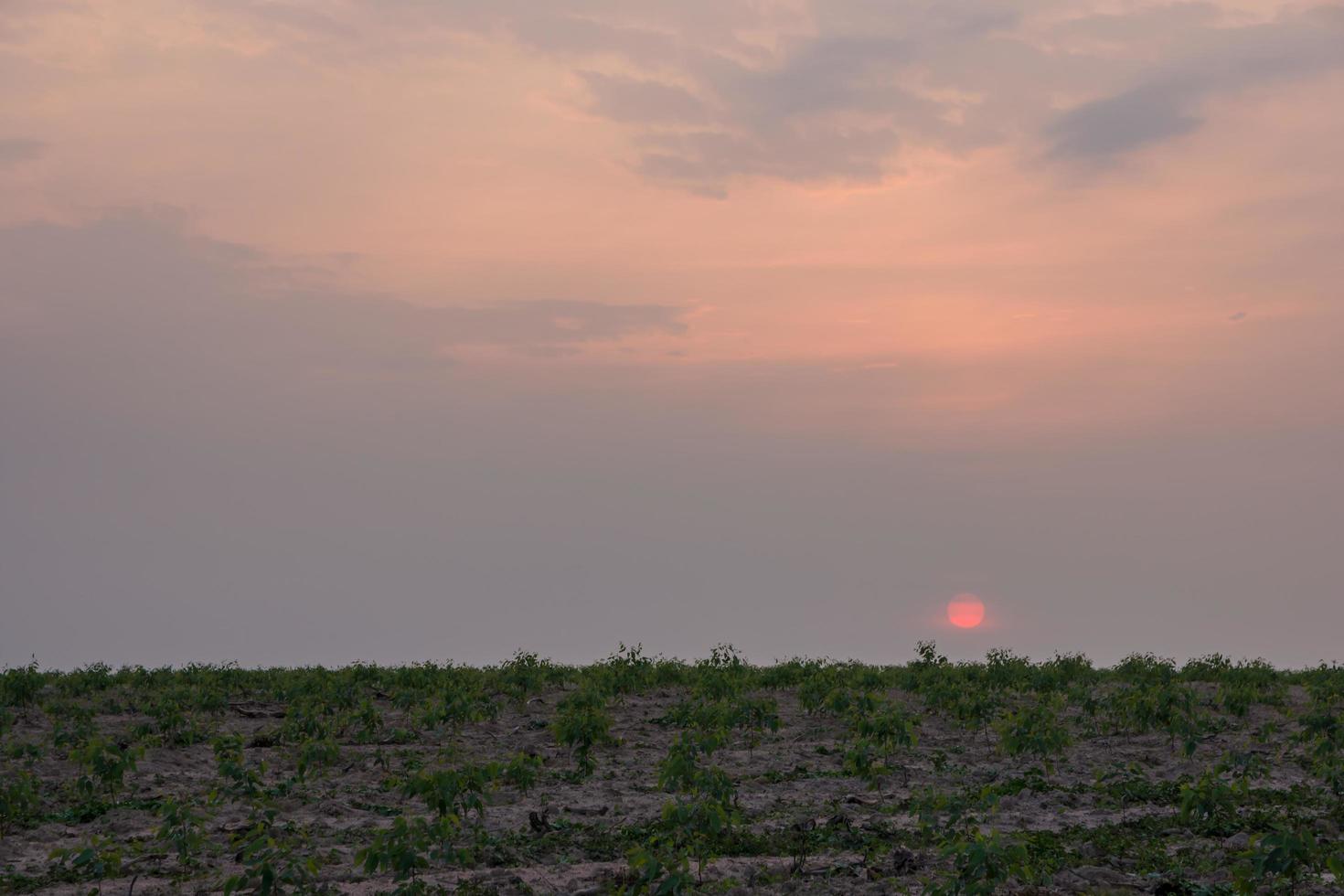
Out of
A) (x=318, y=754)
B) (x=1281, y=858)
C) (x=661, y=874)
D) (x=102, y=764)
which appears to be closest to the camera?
(x=1281, y=858)

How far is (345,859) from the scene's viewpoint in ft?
37.8

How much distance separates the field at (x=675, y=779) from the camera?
10.5 meters

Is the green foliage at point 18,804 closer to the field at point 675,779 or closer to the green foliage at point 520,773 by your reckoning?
the field at point 675,779

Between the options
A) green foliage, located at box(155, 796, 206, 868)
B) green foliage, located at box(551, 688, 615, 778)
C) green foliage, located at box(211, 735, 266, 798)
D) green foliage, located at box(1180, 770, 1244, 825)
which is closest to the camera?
green foliage, located at box(155, 796, 206, 868)

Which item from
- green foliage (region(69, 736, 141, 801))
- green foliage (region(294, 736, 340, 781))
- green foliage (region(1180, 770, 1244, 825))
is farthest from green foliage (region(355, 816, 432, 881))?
green foliage (region(1180, 770, 1244, 825))

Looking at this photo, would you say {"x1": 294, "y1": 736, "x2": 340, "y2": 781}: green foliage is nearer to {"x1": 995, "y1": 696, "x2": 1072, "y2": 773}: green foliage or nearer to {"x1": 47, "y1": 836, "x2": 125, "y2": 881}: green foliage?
{"x1": 47, "y1": 836, "x2": 125, "y2": 881}: green foliage

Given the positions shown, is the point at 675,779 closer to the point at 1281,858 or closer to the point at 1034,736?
the point at 1034,736

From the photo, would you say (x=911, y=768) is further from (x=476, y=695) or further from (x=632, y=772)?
(x=476, y=695)

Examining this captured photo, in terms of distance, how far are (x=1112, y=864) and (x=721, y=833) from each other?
3820 millimetres

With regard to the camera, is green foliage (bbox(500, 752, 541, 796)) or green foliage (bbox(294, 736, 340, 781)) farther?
green foliage (bbox(294, 736, 340, 781))

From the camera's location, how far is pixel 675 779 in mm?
13016

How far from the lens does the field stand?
10.5 metres

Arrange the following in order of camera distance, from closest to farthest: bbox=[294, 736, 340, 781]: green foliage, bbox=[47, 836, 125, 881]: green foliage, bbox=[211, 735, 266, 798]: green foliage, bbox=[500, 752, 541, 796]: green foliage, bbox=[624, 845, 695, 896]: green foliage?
bbox=[624, 845, 695, 896]: green foliage, bbox=[47, 836, 125, 881]: green foliage, bbox=[500, 752, 541, 796]: green foliage, bbox=[211, 735, 266, 798]: green foliage, bbox=[294, 736, 340, 781]: green foliage

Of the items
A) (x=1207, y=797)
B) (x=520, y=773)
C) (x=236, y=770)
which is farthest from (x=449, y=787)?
(x=1207, y=797)
